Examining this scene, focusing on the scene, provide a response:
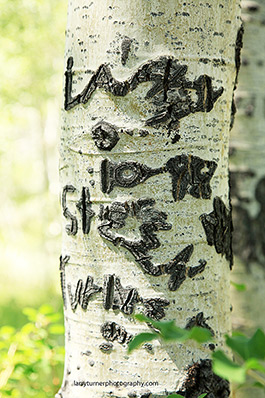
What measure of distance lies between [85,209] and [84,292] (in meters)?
0.18

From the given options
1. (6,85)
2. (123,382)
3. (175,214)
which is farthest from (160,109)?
(6,85)

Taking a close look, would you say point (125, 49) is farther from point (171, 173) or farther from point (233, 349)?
point (233, 349)

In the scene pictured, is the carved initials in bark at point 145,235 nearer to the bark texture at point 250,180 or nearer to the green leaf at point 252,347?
the green leaf at point 252,347

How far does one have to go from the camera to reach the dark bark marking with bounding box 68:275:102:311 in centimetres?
89

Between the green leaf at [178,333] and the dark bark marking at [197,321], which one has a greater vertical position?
the green leaf at [178,333]

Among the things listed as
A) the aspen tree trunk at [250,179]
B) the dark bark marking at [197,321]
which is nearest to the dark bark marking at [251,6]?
the aspen tree trunk at [250,179]

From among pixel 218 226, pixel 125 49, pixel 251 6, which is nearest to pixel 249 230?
pixel 251 6

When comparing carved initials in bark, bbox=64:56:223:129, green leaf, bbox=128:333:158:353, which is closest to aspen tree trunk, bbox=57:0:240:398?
carved initials in bark, bbox=64:56:223:129

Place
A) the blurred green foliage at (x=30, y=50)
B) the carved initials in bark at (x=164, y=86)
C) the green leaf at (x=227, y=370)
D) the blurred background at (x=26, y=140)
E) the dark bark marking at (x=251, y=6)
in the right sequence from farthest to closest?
the blurred green foliage at (x=30, y=50) → the blurred background at (x=26, y=140) → the dark bark marking at (x=251, y=6) → the carved initials in bark at (x=164, y=86) → the green leaf at (x=227, y=370)

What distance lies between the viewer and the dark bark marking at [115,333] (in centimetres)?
86

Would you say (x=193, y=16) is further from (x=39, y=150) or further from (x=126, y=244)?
(x=39, y=150)

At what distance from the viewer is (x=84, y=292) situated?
0.90 m

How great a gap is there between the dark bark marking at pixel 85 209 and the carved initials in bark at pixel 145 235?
0.03 m

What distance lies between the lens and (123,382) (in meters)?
0.86
